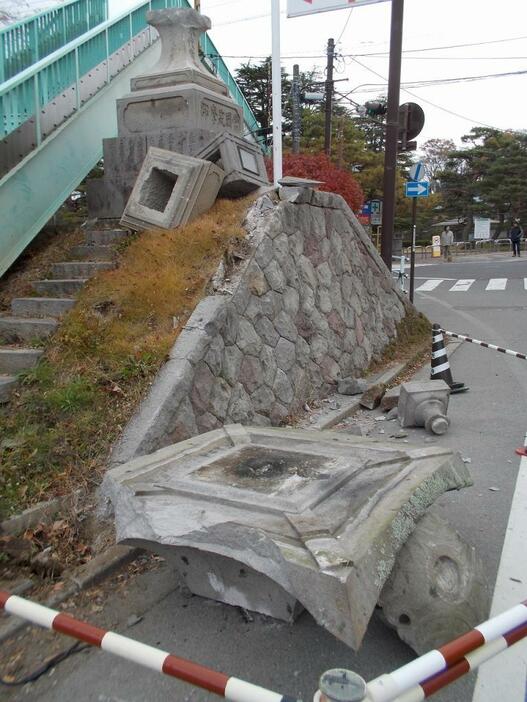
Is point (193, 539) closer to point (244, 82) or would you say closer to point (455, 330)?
point (455, 330)

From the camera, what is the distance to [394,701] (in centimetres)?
170

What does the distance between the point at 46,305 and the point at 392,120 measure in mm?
9625

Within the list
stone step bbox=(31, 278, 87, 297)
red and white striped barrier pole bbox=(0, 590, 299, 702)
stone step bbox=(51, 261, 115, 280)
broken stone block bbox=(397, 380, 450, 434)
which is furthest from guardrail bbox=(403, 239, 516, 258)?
red and white striped barrier pole bbox=(0, 590, 299, 702)

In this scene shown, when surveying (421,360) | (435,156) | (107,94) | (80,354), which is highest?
(435,156)

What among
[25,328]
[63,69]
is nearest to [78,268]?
[25,328]

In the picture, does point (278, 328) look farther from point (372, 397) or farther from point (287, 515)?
point (287, 515)

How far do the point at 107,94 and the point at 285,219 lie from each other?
146 inches

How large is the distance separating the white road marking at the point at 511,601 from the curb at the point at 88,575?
209 centimetres

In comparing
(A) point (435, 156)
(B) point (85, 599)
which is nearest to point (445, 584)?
(B) point (85, 599)

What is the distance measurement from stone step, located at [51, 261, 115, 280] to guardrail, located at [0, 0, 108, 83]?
6.97ft

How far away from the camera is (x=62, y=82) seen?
24.4 ft

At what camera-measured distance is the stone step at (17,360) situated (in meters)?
4.95

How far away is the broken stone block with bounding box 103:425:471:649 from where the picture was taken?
89.6 inches

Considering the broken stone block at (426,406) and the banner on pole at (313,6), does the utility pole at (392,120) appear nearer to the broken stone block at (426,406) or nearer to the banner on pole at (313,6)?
the banner on pole at (313,6)
